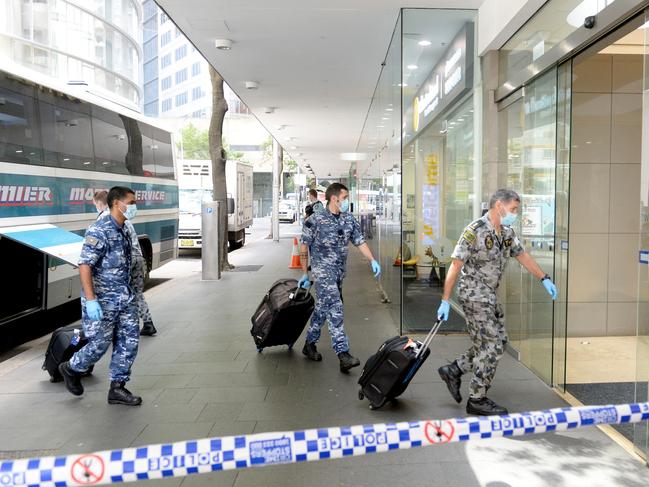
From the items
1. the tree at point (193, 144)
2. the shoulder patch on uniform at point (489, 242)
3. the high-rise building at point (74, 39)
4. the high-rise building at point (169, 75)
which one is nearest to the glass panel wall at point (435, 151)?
the shoulder patch on uniform at point (489, 242)

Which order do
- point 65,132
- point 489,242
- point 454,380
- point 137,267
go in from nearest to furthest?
point 489,242
point 454,380
point 137,267
point 65,132

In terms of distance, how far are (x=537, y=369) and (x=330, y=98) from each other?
9299mm

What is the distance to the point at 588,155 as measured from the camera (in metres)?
6.93

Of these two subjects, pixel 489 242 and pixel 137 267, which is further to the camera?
pixel 137 267

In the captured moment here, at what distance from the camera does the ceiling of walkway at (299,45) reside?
740 centimetres

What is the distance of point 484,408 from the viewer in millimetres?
4480

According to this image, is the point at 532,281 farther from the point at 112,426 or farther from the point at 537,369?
the point at 112,426

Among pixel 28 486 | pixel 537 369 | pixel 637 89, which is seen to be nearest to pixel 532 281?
pixel 537 369

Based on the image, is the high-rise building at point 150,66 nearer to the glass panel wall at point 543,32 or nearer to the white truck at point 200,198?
the white truck at point 200,198

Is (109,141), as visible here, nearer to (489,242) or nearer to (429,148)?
(429,148)

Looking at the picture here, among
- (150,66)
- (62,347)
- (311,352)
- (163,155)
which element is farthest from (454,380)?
(150,66)

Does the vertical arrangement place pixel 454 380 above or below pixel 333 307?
below

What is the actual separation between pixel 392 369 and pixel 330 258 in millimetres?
1631

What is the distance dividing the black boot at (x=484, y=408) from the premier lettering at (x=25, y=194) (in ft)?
18.4
